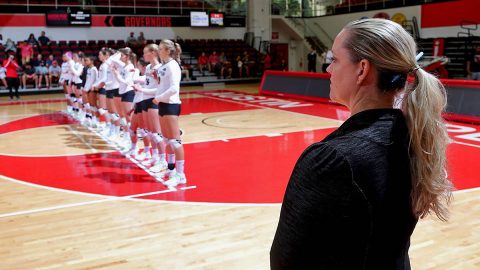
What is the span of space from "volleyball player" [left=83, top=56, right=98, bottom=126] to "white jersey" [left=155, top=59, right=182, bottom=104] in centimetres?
444

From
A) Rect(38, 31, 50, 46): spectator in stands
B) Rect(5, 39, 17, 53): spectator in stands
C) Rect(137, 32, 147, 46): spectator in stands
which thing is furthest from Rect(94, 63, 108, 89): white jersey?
Rect(137, 32, 147, 46): spectator in stands

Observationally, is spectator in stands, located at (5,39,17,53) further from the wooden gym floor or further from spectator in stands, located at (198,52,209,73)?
the wooden gym floor

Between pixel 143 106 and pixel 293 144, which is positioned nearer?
pixel 143 106

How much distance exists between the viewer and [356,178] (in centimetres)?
100

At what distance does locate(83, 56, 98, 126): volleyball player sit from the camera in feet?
32.2

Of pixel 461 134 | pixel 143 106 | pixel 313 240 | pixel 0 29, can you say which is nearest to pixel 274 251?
pixel 313 240

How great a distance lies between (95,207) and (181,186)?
108 cm

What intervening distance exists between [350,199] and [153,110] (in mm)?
5807

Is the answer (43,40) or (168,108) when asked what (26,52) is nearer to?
(43,40)

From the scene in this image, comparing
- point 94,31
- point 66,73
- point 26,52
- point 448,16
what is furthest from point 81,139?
point 448,16

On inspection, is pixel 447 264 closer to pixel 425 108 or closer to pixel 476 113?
pixel 425 108

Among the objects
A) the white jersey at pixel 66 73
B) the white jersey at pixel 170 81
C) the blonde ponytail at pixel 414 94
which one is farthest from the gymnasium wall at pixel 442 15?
the blonde ponytail at pixel 414 94

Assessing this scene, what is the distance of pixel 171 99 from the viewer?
224 inches

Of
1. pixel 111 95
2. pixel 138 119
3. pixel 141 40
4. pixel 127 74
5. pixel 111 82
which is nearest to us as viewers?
pixel 138 119
